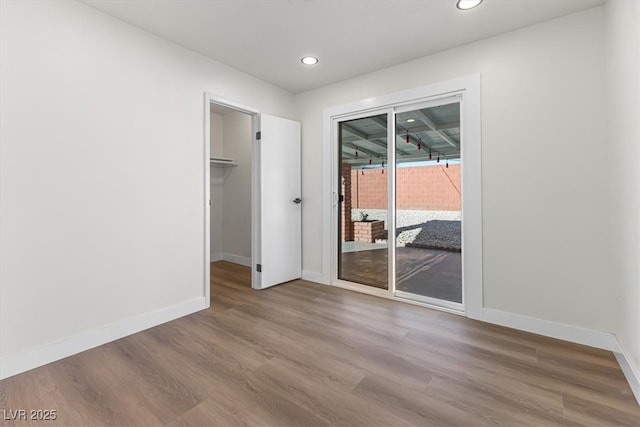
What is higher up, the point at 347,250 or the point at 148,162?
the point at 148,162

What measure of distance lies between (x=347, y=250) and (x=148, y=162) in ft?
7.76

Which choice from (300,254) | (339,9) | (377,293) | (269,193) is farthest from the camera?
(300,254)

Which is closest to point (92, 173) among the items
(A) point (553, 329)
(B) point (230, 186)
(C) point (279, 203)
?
(C) point (279, 203)

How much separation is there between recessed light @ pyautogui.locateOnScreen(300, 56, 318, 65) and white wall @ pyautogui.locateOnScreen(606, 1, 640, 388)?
2.25 metres

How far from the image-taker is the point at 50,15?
193 centimetres

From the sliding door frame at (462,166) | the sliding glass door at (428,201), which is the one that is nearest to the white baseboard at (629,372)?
the sliding door frame at (462,166)

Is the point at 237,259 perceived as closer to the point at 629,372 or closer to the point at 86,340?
the point at 86,340

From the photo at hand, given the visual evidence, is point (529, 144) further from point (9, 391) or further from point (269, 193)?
point (9, 391)

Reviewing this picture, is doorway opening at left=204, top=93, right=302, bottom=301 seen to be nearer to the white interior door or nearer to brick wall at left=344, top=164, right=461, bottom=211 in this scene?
the white interior door

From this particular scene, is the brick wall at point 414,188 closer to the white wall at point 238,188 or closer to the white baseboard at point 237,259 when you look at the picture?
the white wall at point 238,188

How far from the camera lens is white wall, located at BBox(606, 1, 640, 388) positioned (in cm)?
156

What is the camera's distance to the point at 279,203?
3602mm

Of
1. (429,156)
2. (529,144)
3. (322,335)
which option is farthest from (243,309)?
(529,144)

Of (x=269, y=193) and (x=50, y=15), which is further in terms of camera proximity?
(x=269, y=193)
